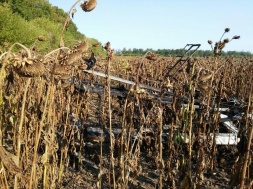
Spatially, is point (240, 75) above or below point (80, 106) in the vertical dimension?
above

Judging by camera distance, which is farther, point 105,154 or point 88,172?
point 105,154

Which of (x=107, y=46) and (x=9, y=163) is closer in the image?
(x=9, y=163)

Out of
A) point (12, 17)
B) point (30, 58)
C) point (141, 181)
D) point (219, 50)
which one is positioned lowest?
point (141, 181)

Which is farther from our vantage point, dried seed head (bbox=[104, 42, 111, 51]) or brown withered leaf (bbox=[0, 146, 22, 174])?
dried seed head (bbox=[104, 42, 111, 51])

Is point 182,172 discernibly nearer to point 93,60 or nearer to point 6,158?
point 93,60

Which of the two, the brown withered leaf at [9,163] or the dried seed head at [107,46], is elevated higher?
the dried seed head at [107,46]

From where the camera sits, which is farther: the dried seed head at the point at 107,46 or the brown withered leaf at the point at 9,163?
the dried seed head at the point at 107,46

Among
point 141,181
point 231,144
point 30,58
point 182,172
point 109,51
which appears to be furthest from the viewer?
point 231,144

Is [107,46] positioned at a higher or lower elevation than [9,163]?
higher

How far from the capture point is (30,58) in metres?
1.17

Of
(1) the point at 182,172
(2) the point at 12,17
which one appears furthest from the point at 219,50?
(2) the point at 12,17

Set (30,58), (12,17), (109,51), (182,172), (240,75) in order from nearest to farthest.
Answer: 1. (30,58)
2. (109,51)
3. (182,172)
4. (240,75)
5. (12,17)

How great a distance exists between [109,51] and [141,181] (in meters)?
1.66

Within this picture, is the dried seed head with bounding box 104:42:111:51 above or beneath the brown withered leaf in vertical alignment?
above
